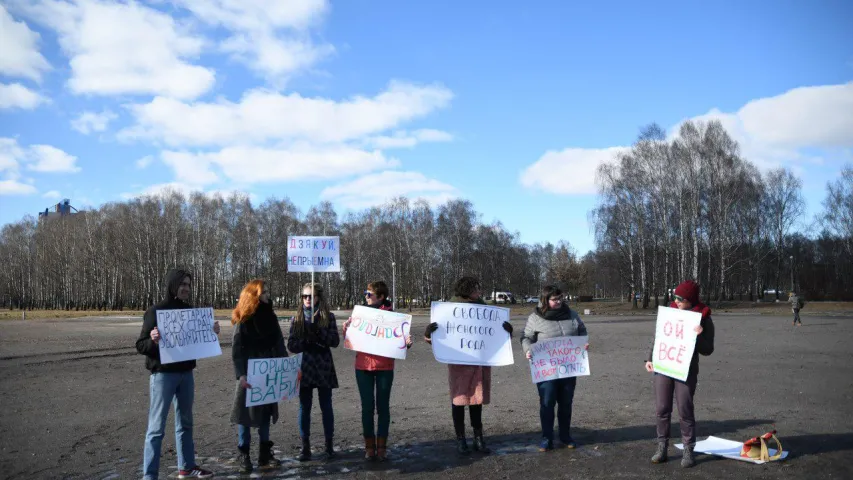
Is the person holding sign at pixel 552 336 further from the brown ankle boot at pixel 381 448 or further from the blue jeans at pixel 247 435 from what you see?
the blue jeans at pixel 247 435

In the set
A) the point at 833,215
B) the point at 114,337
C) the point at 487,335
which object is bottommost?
the point at 114,337

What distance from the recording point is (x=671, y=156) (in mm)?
50031

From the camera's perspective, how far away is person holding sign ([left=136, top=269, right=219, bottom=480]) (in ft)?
19.1

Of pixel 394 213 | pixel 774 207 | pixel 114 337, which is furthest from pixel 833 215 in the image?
pixel 114 337

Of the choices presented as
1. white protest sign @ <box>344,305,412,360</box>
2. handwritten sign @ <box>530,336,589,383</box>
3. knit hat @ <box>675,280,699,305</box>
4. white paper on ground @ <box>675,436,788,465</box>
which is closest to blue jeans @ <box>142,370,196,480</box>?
white protest sign @ <box>344,305,412,360</box>

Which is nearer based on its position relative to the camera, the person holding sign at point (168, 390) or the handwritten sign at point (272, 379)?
the person holding sign at point (168, 390)

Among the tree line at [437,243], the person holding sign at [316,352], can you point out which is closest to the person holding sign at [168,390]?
the person holding sign at [316,352]

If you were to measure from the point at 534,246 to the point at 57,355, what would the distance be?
Result: 5205 inches

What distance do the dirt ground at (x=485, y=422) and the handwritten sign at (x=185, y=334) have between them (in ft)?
4.45

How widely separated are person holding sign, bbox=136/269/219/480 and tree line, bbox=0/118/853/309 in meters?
46.2

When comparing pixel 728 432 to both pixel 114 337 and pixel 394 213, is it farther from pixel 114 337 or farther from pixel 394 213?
pixel 394 213

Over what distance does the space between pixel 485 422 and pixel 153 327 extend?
16.3ft

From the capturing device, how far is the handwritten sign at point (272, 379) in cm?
653

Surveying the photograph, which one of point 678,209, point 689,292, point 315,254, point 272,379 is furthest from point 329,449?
point 678,209
